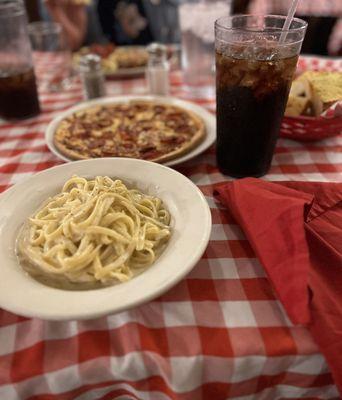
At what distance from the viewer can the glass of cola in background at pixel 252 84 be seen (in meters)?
0.92

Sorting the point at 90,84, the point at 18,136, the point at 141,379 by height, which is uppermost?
the point at 90,84

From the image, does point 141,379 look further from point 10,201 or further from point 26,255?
point 10,201

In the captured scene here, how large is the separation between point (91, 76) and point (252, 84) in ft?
3.12

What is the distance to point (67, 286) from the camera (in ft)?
2.31

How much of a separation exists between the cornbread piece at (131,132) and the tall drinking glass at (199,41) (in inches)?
15.0

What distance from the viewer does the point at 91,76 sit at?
1.66 meters

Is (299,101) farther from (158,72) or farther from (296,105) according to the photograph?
(158,72)

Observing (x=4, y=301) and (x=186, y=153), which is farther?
(x=186, y=153)

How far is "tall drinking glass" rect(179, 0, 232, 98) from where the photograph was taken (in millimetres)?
1693

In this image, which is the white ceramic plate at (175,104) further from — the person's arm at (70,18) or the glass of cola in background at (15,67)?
the person's arm at (70,18)

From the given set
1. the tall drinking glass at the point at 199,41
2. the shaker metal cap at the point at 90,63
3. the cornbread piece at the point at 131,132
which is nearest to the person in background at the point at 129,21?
the tall drinking glass at the point at 199,41

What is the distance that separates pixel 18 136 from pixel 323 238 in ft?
3.96

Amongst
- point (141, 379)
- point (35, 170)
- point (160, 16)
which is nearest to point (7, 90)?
point (35, 170)

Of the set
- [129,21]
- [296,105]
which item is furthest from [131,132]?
[129,21]
